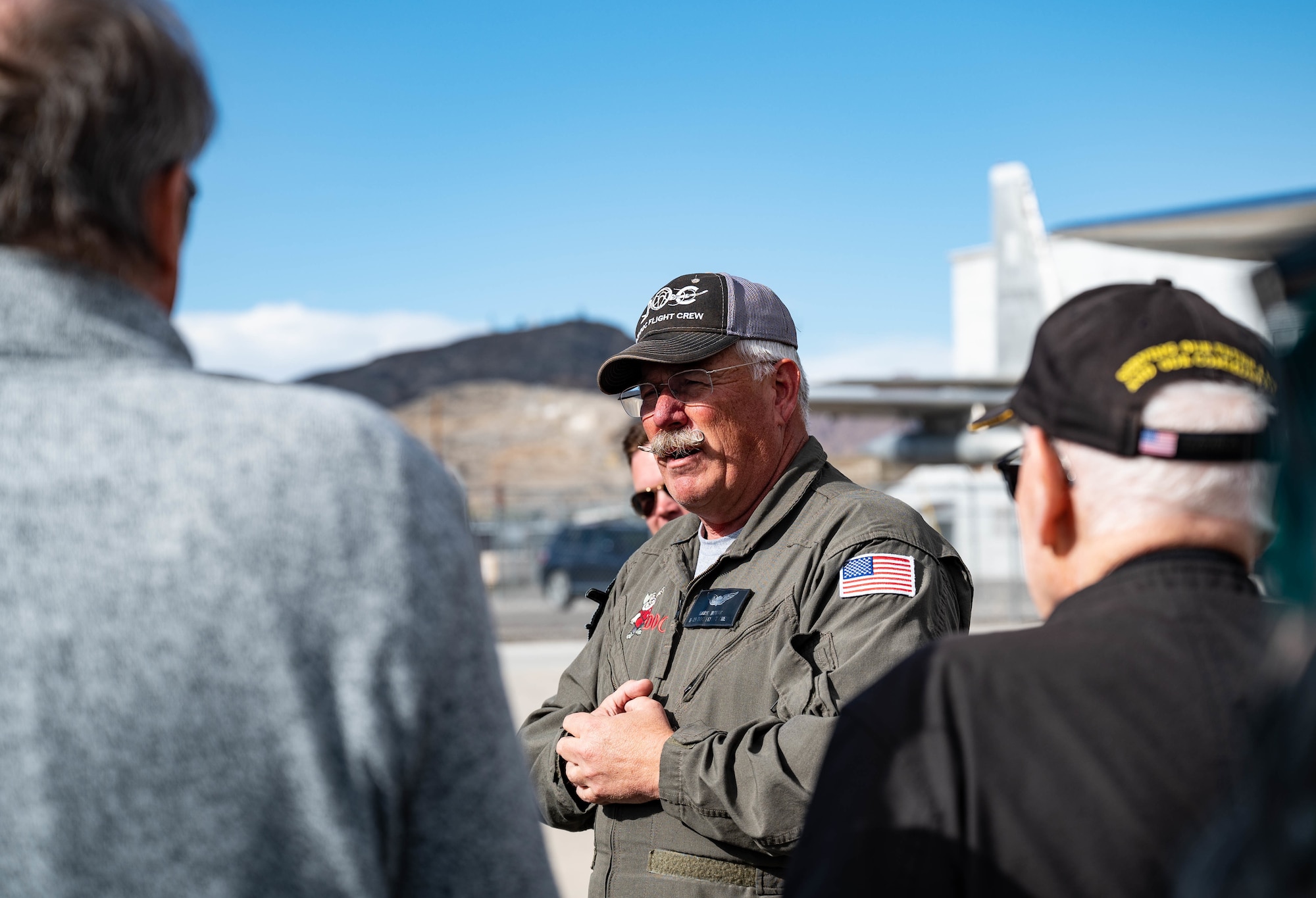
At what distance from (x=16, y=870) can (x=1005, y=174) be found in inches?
1122

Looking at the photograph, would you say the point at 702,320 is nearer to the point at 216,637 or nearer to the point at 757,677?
the point at 757,677

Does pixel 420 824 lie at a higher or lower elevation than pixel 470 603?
lower

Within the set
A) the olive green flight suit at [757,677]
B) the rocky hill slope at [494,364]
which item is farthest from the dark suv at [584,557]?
the rocky hill slope at [494,364]

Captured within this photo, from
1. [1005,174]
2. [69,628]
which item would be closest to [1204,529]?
[69,628]

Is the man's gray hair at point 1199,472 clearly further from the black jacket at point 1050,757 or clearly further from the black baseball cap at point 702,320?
the black baseball cap at point 702,320

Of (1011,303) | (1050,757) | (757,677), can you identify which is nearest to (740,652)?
(757,677)

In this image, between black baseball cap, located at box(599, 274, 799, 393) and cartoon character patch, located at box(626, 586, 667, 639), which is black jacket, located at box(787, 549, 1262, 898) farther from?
black baseball cap, located at box(599, 274, 799, 393)

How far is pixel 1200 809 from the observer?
105 centimetres

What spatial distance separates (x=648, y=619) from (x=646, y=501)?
1.57 metres

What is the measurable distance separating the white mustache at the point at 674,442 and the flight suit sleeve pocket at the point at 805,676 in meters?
0.72

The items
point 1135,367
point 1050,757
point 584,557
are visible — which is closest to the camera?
point 1050,757

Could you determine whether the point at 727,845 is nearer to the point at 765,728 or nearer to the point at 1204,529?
the point at 765,728

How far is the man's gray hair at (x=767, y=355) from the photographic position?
279 centimetres

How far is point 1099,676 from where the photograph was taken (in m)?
1.10
